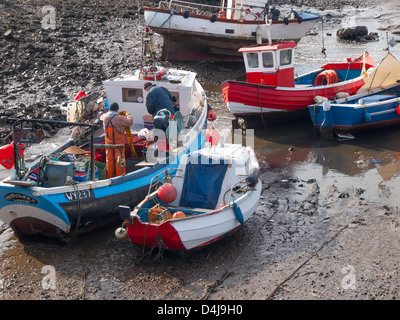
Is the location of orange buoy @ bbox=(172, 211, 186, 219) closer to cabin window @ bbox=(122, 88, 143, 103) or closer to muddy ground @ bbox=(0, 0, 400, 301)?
muddy ground @ bbox=(0, 0, 400, 301)

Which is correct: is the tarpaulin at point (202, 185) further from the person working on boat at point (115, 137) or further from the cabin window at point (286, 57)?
the cabin window at point (286, 57)

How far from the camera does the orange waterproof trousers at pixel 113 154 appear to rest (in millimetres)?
9258

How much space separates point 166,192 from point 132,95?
359cm

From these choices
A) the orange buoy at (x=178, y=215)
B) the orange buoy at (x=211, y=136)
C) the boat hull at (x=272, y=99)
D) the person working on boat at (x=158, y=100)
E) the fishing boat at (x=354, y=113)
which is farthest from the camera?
the boat hull at (x=272, y=99)

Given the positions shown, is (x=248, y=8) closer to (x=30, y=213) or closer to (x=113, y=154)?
(x=113, y=154)

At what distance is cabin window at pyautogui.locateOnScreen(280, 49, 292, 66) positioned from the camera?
45.6 feet

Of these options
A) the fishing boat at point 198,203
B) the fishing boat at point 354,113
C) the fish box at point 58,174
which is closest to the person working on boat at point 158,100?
the fishing boat at point 198,203

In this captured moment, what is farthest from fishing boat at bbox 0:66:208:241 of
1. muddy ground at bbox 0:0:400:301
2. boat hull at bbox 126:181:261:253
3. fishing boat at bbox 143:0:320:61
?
fishing boat at bbox 143:0:320:61

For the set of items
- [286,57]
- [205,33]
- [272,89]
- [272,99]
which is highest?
[205,33]

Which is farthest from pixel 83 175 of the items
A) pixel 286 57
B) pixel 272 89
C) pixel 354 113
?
pixel 286 57

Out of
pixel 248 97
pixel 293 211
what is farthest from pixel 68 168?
pixel 248 97

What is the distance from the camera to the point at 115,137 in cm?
930

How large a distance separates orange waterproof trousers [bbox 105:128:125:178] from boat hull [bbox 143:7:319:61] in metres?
A: 10.7

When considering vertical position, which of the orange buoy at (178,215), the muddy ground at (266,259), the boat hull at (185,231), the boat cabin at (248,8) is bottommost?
the muddy ground at (266,259)
